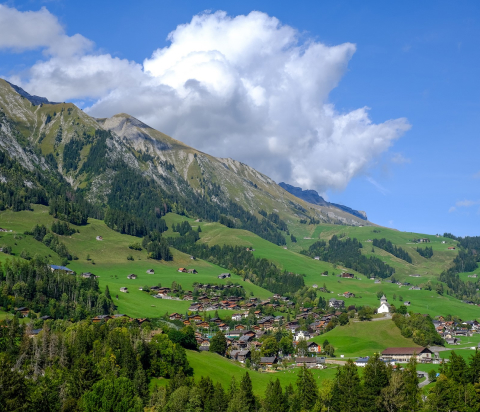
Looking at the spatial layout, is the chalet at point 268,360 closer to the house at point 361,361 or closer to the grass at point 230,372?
the grass at point 230,372

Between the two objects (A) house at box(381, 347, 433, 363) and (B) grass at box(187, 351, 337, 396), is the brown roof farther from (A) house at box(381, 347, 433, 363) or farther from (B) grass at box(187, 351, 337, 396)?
(B) grass at box(187, 351, 337, 396)

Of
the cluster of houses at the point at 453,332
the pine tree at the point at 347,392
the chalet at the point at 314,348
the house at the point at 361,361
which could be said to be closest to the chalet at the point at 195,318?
the chalet at the point at 314,348

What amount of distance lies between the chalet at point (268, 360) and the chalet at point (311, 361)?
584 cm

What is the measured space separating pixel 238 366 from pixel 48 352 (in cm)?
4610

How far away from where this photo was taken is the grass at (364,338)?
487 ft

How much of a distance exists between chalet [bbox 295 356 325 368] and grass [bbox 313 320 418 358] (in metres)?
12.4

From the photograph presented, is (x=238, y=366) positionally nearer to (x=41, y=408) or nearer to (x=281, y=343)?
(x=281, y=343)

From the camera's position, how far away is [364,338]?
159m

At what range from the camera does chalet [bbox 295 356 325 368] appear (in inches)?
5069

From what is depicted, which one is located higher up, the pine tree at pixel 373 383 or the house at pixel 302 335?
the house at pixel 302 335

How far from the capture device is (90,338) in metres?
97.9

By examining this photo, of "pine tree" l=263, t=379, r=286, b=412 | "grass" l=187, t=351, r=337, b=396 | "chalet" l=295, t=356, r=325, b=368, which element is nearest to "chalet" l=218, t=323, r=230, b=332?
"chalet" l=295, t=356, r=325, b=368

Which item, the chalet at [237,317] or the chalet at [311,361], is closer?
the chalet at [311,361]

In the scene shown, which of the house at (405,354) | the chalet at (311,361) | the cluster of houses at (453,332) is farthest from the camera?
the cluster of houses at (453,332)
